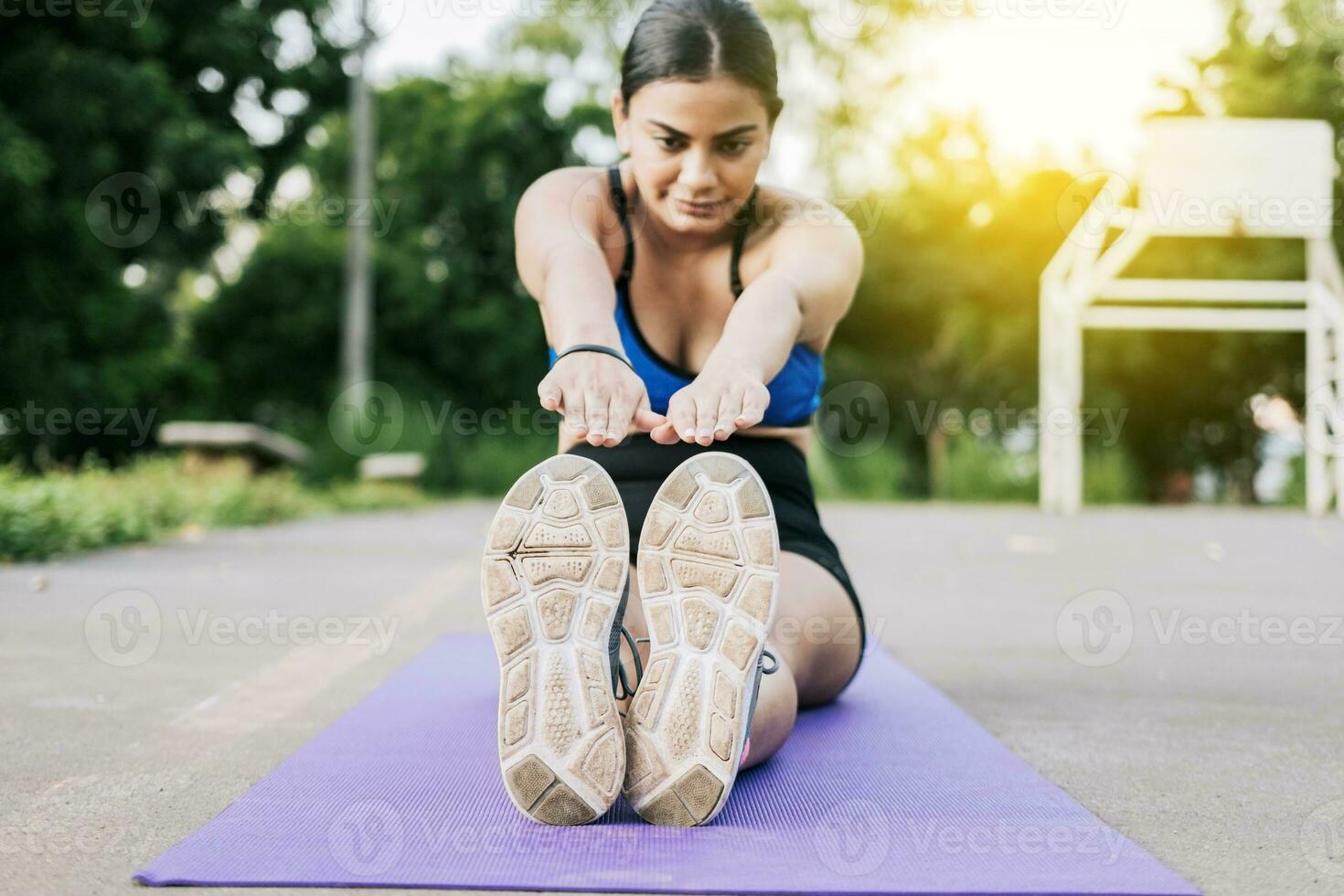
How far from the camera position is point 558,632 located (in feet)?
6.03

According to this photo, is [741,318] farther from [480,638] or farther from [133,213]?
[133,213]

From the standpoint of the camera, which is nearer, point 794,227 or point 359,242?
point 794,227

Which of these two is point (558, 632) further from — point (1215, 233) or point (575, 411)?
point (1215, 233)

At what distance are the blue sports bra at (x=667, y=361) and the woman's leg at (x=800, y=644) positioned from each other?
328 millimetres

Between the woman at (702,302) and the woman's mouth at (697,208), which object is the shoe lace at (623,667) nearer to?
the woman at (702,302)

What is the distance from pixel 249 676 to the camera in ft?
10.5

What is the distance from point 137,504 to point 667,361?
19.3ft

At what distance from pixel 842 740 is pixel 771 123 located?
1189 mm

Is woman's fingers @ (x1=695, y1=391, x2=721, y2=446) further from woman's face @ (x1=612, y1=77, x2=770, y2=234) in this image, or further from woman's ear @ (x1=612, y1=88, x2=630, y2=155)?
woman's ear @ (x1=612, y1=88, x2=630, y2=155)

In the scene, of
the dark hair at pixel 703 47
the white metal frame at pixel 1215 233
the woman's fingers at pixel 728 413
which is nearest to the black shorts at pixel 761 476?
the woman's fingers at pixel 728 413

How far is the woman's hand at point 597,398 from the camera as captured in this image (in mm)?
1992

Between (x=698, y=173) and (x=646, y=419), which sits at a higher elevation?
(x=698, y=173)

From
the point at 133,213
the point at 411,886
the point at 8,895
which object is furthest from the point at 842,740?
the point at 133,213

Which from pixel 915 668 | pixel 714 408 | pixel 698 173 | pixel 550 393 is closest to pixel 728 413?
pixel 714 408
